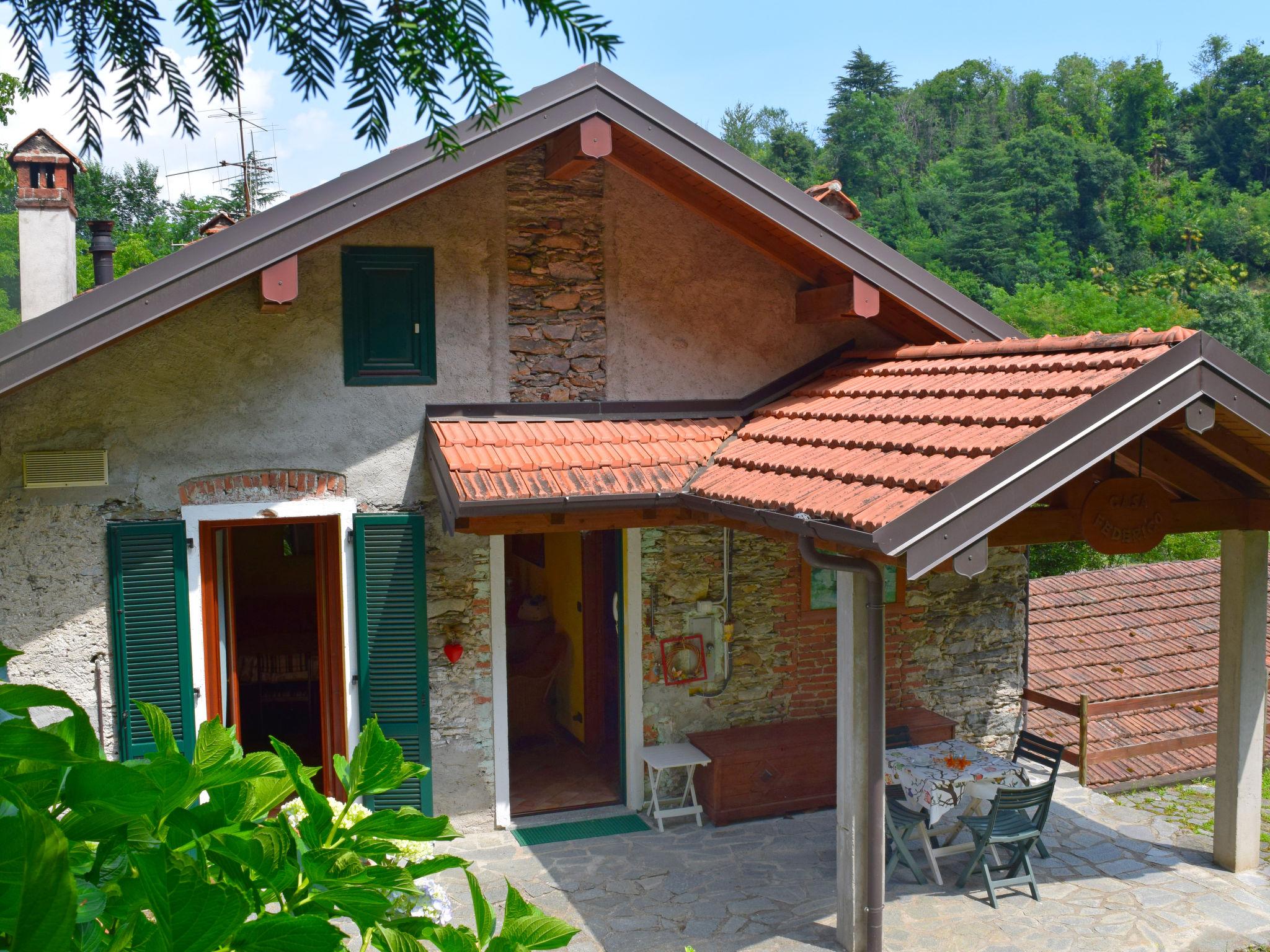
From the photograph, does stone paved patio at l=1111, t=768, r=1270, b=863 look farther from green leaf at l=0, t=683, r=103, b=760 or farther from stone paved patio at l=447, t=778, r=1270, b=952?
green leaf at l=0, t=683, r=103, b=760

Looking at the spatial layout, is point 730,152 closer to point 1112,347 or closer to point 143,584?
point 1112,347

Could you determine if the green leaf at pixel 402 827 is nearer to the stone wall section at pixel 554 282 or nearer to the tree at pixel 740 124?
the stone wall section at pixel 554 282

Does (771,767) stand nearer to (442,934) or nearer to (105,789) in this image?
(442,934)

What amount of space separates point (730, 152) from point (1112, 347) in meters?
2.87

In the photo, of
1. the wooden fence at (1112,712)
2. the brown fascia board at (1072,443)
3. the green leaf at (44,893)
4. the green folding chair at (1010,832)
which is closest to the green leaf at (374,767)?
the green leaf at (44,893)

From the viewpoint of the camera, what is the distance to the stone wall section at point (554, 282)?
802 cm

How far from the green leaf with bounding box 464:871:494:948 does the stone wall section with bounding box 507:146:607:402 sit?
22.3 ft

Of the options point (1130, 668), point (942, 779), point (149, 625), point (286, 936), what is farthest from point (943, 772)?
point (286, 936)

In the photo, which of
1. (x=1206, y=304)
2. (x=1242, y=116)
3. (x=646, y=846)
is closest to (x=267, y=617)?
(x=646, y=846)

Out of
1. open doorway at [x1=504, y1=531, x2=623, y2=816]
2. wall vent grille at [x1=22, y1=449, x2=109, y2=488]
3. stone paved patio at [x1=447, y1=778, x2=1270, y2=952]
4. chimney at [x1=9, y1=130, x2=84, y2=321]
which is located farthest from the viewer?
chimney at [x1=9, y1=130, x2=84, y2=321]

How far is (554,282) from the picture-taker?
8.11 meters

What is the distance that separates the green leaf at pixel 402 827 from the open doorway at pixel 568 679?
23.8 feet

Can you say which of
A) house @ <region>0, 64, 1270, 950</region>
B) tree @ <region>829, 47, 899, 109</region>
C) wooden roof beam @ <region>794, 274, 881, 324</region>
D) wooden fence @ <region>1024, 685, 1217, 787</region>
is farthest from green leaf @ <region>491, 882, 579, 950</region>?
tree @ <region>829, 47, 899, 109</region>

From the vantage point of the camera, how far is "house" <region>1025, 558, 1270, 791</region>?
365 inches
